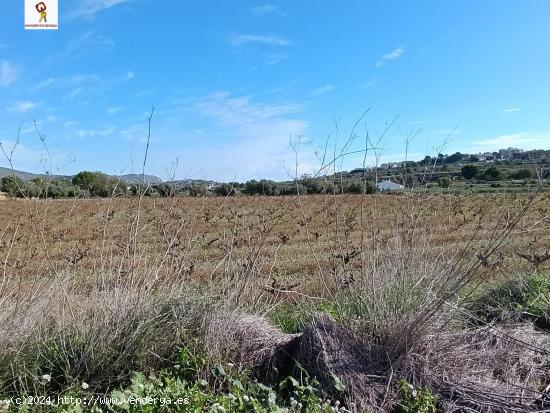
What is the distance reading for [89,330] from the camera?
308cm

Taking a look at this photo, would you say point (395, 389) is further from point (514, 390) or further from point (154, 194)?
point (154, 194)

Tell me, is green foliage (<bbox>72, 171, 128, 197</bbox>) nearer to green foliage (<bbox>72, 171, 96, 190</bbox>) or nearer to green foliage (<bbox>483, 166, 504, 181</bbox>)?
green foliage (<bbox>72, 171, 96, 190</bbox>)

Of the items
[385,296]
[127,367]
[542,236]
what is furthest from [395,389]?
[542,236]

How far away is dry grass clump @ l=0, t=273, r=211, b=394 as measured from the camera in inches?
112

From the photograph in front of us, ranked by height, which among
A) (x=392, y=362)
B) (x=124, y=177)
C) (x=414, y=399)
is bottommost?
(x=414, y=399)

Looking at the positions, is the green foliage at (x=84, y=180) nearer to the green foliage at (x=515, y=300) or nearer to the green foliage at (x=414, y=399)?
the green foliage at (x=414, y=399)

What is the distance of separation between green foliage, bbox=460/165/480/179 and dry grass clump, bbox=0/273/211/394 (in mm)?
3752

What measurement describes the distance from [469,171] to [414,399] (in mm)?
3578

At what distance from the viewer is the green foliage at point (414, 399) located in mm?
2768

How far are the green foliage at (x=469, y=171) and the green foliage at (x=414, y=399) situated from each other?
3.19 metres

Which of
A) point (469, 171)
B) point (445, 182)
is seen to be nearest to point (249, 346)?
point (445, 182)

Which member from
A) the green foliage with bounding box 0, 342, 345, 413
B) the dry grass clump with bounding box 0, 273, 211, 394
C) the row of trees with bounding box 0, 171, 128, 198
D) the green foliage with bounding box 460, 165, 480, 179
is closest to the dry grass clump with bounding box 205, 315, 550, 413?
the green foliage with bounding box 0, 342, 345, 413

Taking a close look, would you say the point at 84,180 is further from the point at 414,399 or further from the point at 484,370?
the point at 484,370

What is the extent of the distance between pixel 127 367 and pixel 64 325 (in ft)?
1.97
